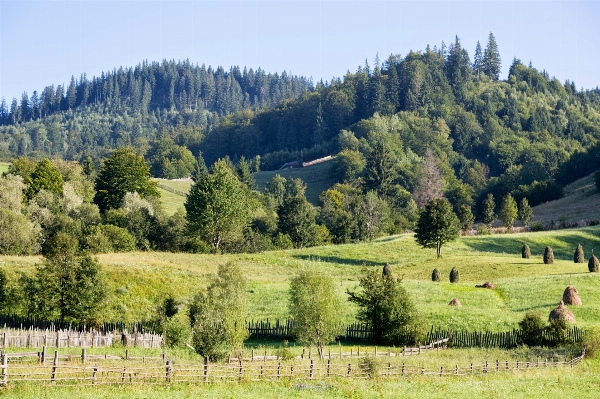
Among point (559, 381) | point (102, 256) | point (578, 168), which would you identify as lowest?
point (559, 381)

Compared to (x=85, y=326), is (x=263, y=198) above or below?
above

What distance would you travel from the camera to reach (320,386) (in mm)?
35875

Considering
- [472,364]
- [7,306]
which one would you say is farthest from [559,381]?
[7,306]

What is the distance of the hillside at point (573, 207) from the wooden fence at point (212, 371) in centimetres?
9584

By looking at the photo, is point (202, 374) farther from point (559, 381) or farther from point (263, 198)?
point (263, 198)

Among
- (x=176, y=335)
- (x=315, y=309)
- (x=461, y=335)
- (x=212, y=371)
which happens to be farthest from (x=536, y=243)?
(x=212, y=371)

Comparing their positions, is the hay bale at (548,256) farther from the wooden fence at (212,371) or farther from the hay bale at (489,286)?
the wooden fence at (212,371)

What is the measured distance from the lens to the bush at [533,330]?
55.2 metres

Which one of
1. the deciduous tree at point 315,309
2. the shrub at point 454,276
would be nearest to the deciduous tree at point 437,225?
the shrub at point 454,276

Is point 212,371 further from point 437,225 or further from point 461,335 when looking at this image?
point 437,225

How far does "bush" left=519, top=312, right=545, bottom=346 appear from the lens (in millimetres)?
55188

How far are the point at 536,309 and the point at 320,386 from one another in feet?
113

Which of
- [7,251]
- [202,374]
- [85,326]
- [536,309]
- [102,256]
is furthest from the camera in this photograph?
[7,251]

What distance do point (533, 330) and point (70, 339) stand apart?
33.4 meters
